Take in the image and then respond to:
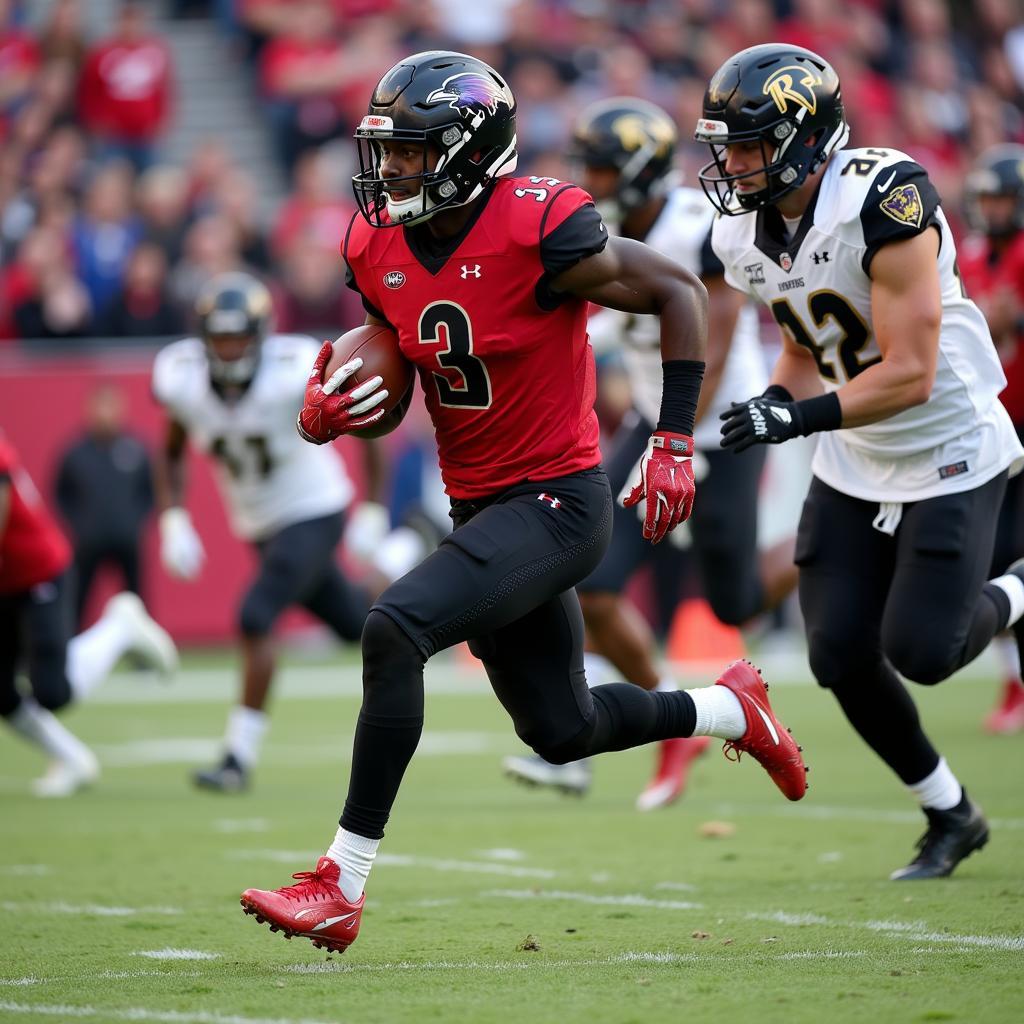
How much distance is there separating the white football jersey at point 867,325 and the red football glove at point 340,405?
1113 mm

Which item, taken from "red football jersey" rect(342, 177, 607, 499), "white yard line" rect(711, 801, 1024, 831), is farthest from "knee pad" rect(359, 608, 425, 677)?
"white yard line" rect(711, 801, 1024, 831)

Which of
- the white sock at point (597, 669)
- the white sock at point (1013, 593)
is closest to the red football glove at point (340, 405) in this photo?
the white sock at point (1013, 593)

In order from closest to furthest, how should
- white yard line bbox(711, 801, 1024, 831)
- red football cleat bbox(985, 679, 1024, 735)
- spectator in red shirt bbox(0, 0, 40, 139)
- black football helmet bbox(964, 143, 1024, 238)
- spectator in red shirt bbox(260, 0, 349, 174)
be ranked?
white yard line bbox(711, 801, 1024, 831), black football helmet bbox(964, 143, 1024, 238), red football cleat bbox(985, 679, 1024, 735), spectator in red shirt bbox(0, 0, 40, 139), spectator in red shirt bbox(260, 0, 349, 174)

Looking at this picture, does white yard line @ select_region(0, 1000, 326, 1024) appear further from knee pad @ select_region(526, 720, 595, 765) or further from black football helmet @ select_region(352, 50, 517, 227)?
black football helmet @ select_region(352, 50, 517, 227)

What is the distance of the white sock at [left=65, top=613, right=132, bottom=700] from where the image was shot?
7293 mm

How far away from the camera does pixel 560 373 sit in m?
3.93

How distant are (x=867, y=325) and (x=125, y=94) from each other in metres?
9.82

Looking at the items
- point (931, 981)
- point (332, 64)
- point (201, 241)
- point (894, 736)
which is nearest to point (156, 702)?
point (201, 241)

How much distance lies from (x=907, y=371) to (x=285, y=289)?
8.85m

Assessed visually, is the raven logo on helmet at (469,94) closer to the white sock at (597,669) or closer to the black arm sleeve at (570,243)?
the black arm sleeve at (570,243)

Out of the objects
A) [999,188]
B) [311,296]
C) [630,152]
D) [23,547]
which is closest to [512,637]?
[630,152]

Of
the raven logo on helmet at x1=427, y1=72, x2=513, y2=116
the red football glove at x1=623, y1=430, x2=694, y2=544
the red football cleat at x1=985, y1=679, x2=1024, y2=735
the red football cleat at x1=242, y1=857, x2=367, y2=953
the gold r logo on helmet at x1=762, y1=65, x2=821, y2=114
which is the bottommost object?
the red football cleat at x1=985, y1=679, x2=1024, y2=735

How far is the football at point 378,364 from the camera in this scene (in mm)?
3951

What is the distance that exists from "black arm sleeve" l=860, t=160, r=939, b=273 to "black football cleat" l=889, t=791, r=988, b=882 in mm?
1394
